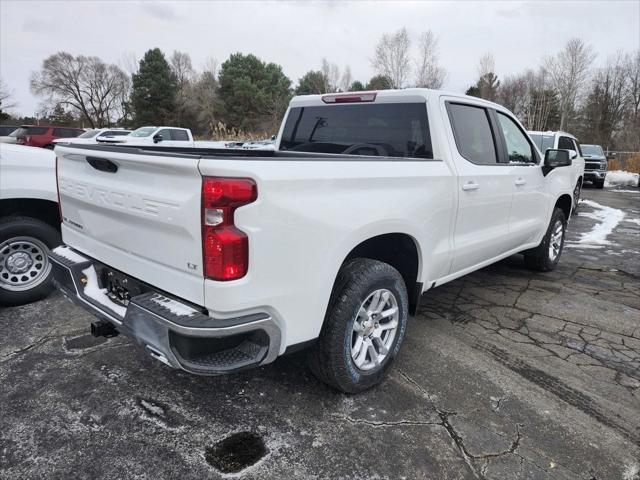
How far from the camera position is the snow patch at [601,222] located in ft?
25.5

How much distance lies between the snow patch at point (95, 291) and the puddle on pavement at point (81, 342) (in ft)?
3.13

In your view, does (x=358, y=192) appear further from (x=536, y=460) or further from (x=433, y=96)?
(x=536, y=460)

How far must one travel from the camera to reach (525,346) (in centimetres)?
362

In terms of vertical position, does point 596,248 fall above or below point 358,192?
below

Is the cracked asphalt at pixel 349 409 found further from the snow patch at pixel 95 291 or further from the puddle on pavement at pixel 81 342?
the snow patch at pixel 95 291

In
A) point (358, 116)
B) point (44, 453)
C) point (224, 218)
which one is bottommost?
point (44, 453)

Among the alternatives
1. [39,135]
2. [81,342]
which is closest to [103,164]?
[81,342]

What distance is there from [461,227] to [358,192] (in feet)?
4.33

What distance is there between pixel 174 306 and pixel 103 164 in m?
0.96

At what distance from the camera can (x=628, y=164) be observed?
23969mm

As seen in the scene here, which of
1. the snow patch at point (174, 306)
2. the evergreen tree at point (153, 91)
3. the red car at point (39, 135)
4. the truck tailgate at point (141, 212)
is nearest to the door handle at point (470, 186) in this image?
the truck tailgate at point (141, 212)

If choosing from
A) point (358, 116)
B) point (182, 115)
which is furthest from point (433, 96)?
point (182, 115)

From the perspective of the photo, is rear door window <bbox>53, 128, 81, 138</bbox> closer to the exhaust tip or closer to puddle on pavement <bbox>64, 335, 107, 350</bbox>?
puddle on pavement <bbox>64, 335, 107, 350</bbox>

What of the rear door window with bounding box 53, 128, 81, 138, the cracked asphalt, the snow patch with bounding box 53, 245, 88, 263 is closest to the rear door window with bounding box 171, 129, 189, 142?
the rear door window with bounding box 53, 128, 81, 138
